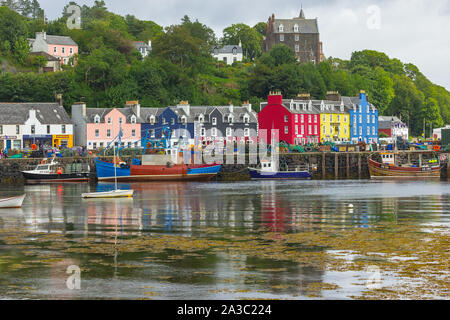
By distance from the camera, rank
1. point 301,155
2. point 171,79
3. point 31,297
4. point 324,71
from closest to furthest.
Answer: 1. point 31,297
2. point 301,155
3. point 171,79
4. point 324,71

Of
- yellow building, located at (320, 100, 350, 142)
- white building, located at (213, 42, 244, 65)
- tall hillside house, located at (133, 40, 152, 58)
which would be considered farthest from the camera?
white building, located at (213, 42, 244, 65)

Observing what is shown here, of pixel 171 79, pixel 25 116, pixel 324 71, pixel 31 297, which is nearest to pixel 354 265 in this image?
pixel 31 297

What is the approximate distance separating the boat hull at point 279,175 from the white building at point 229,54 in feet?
252

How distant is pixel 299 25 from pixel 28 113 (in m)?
74.4

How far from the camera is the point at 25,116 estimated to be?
292 ft

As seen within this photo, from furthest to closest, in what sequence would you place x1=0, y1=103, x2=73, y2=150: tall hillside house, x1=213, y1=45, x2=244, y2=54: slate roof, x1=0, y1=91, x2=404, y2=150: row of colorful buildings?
x1=213, y1=45, x2=244, y2=54: slate roof → x1=0, y1=91, x2=404, y2=150: row of colorful buildings → x1=0, y1=103, x2=73, y2=150: tall hillside house

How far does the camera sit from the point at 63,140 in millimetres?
92125

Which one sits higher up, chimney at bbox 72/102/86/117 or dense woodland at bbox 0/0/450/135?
dense woodland at bbox 0/0/450/135

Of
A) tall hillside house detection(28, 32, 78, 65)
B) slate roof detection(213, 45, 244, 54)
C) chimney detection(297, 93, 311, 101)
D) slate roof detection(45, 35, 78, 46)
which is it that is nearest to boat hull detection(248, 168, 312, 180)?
chimney detection(297, 93, 311, 101)

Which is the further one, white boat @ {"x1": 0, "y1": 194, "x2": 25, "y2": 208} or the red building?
the red building

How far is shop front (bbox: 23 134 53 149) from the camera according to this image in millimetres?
89188

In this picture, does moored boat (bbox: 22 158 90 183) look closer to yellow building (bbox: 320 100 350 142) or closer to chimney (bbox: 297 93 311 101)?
yellow building (bbox: 320 100 350 142)
